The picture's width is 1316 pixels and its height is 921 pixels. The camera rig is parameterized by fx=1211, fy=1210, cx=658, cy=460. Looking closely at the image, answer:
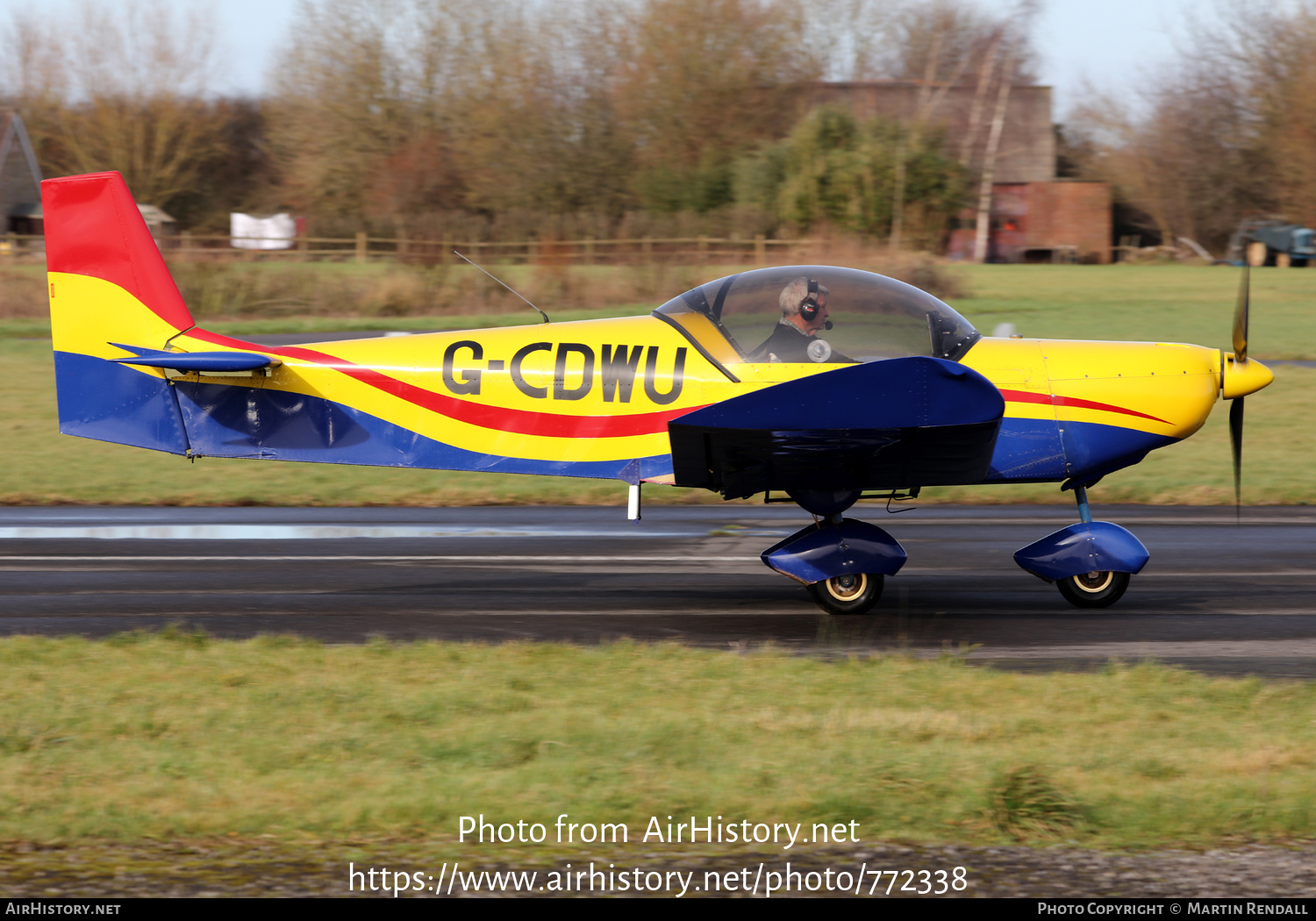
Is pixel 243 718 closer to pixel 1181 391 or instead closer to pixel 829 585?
pixel 829 585

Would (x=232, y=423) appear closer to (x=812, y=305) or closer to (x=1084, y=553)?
(x=812, y=305)

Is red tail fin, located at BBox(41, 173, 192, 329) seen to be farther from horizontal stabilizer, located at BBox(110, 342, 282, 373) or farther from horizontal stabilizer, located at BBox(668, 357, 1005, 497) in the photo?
horizontal stabilizer, located at BBox(668, 357, 1005, 497)

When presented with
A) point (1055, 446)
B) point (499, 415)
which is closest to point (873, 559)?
point (1055, 446)

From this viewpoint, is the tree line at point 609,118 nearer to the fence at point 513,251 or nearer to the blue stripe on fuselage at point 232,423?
the fence at point 513,251

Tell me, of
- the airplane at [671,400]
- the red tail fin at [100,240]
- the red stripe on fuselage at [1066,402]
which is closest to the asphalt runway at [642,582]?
the airplane at [671,400]

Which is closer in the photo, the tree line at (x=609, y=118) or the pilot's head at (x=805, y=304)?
the pilot's head at (x=805, y=304)

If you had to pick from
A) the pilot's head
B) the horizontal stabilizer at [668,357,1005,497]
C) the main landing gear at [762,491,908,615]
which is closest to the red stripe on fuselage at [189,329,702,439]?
the horizontal stabilizer at [668,357,1005,497]

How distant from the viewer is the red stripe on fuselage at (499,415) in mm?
7461

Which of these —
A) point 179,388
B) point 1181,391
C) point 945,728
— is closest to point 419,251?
point 179,388

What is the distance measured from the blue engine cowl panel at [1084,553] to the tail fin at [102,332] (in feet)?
18.1

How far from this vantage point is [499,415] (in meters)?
7.61

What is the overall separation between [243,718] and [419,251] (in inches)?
1008

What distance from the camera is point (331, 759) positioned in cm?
471

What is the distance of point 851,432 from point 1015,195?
5077 cm
